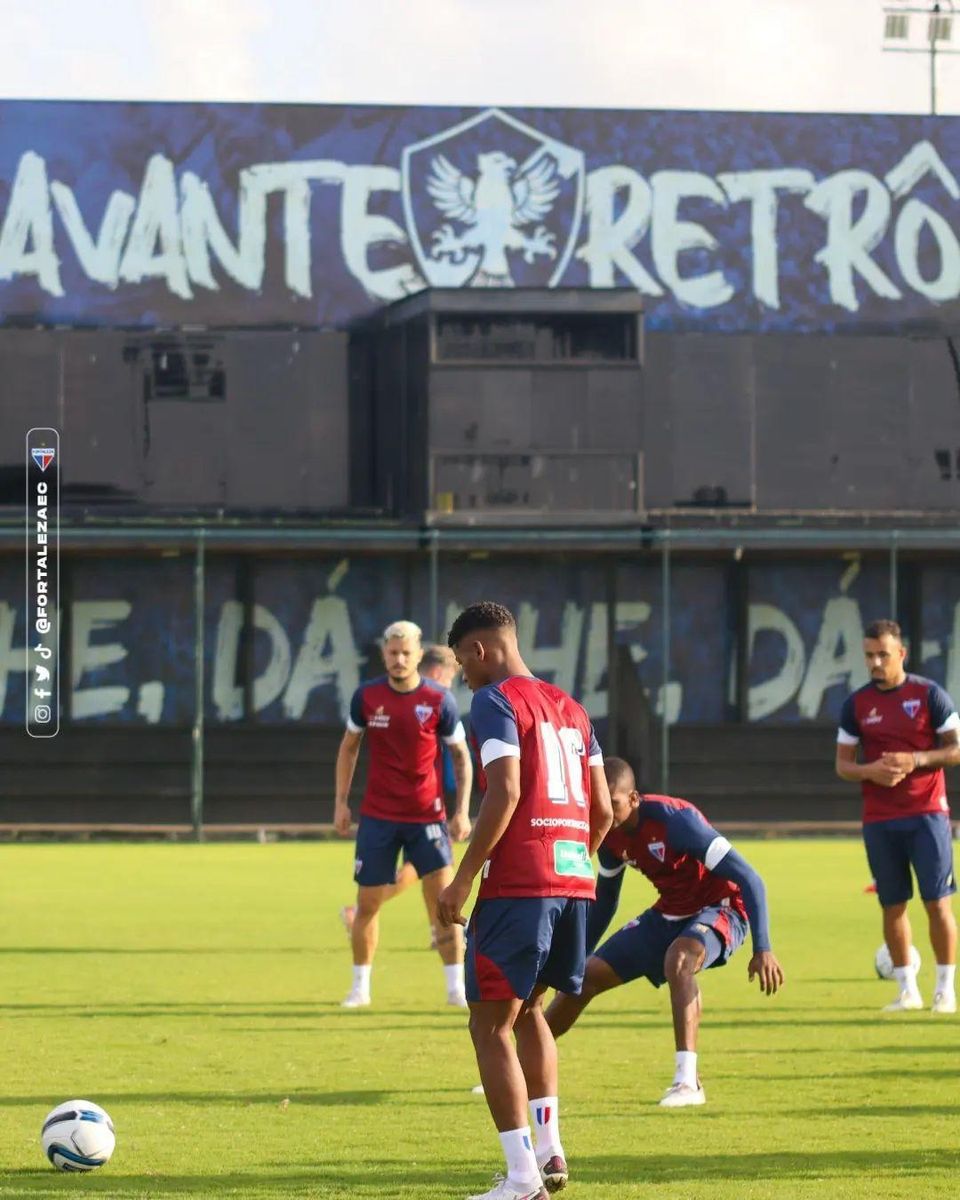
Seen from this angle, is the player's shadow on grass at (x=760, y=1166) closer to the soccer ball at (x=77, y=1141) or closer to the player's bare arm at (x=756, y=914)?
the player's bare arm at (x=756, y=914)

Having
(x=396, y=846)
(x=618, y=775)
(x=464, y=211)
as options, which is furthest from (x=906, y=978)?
(x=464, y=211)

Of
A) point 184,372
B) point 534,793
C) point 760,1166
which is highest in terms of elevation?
point 184,372

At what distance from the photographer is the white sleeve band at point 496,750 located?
7457 mm

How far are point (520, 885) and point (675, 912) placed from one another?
278cm

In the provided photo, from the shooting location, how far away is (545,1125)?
306 inches

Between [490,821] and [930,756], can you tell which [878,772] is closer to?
[930,756]

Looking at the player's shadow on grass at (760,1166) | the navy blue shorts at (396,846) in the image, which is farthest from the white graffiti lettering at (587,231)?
the player's shadow on grass at (760,1166)

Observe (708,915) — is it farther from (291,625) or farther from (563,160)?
(563,160)

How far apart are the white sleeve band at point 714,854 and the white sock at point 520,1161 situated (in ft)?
8.24

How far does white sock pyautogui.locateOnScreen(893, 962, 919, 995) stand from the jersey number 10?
5.93 metres

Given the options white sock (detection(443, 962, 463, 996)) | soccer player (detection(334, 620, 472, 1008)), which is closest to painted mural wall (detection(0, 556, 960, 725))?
soccer player (detection(334, 620, 472, 1008))

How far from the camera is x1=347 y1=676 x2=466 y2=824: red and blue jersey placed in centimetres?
1391

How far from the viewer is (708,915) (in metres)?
10.1

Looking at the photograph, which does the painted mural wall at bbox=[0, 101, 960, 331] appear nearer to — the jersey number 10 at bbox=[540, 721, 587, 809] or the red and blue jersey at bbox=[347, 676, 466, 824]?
the red and blue jersey at bbox=[347, 676, 466, 824]
